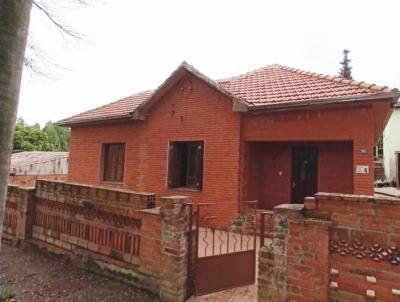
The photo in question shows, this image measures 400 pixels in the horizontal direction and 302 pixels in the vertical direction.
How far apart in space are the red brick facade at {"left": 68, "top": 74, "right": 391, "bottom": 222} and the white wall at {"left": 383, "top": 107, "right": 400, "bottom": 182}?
529 inches

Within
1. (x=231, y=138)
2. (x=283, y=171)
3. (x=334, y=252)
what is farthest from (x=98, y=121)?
(x=334, y=252)

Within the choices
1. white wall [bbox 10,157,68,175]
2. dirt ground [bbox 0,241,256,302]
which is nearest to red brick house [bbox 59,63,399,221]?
dirt ground [bbox 0,241,256,302]

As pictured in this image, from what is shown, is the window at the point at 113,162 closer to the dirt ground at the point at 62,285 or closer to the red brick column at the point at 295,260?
the dirt ground at the point at 62,285

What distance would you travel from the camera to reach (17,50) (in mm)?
2375

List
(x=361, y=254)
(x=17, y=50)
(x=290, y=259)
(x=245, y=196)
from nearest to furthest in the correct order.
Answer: (x=17, y=50) < (x=361, y=254) < (x=290, y=259) < (x=245, y=196)

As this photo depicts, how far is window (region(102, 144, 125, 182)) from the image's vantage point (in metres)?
12.9

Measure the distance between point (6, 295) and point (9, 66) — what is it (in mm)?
4453

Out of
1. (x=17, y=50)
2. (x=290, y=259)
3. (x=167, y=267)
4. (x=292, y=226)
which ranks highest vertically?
(x=17, y=50)

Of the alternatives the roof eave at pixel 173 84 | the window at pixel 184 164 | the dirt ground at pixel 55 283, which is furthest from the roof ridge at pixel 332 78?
the dirt ground at pixel 55 283

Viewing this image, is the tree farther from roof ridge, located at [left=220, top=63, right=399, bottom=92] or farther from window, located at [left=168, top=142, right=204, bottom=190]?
window, located at [left=168, top=142, right=204, bottom=190]

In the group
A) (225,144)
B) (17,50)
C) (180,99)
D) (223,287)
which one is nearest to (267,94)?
(225,144)

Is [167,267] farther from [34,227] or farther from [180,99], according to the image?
[180,99]

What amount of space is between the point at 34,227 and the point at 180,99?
5.85 metres

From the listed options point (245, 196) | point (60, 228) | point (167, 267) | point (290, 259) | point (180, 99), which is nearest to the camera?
point (290, 259)
